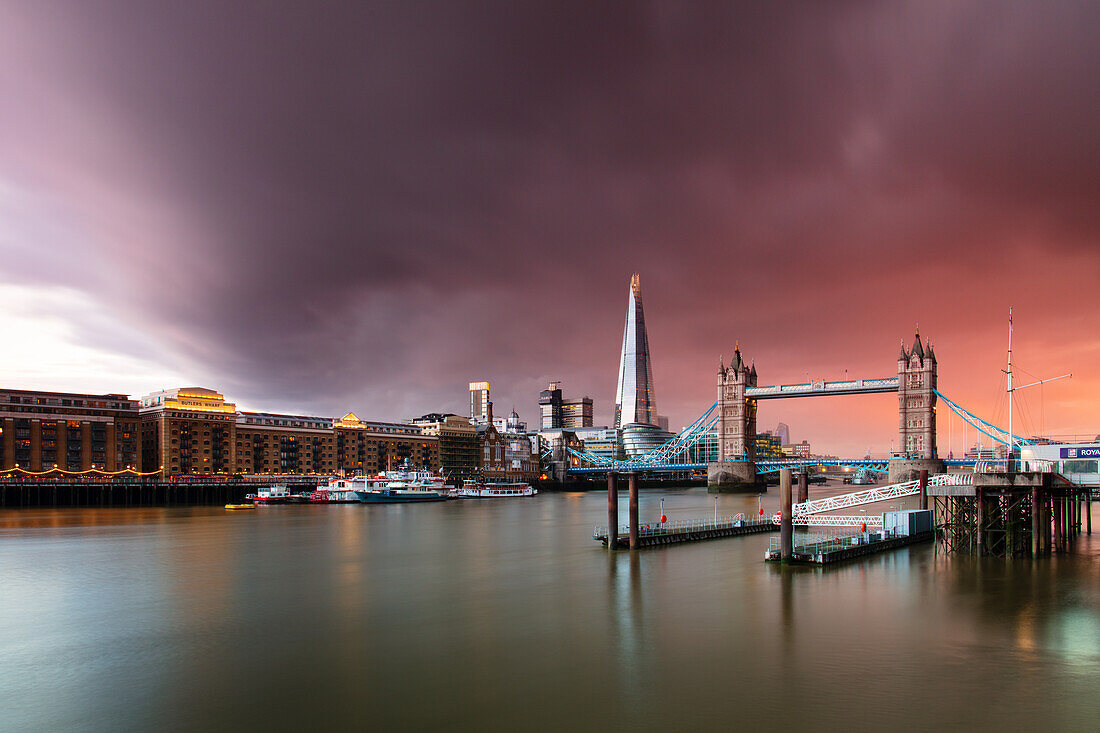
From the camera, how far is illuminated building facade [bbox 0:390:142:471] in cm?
11725

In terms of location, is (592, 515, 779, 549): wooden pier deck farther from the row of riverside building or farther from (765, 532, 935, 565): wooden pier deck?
the row of riverside building

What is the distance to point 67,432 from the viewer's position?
123 m

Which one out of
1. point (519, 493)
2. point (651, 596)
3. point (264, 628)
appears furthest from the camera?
point (519, 493)

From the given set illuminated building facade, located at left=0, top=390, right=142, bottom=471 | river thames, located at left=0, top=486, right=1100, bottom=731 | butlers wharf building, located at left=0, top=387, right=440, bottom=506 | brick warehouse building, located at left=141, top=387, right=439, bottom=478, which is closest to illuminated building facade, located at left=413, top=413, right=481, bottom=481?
brick warehouse building, located at left=141, top=387, right=439, bottom=478

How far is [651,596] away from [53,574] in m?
33.3

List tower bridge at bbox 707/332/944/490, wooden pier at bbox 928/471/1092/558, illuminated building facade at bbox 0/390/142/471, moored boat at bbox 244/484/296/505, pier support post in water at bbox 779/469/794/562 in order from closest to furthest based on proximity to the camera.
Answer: pier support post in water at bbox 779/469/794/562 → wooden pier at bbox 928/471/1092/558 → moored boat at bbox 244/484/296/505 → illuminated building facade at bbox 0/390/142/471 → tower bridge at bbox 707/332/944/490

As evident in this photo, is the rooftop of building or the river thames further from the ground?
the rooftop of building

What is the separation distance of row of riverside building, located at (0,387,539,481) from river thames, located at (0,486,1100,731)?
83732 millimetres

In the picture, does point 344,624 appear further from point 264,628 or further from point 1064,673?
point 1064,673

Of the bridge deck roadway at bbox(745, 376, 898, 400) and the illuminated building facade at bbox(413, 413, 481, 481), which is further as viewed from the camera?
the illuminated building facade at bbox(413, 413, 481, 481)

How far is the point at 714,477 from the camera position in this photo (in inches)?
6678

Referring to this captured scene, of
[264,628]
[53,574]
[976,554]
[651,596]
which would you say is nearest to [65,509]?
[53,574]

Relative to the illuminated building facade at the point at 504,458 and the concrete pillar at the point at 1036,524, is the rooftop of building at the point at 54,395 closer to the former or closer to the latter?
the illuminated building facade at the point at 504,458

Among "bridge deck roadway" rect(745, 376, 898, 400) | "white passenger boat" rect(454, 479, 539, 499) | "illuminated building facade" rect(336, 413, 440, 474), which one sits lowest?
"white passenger boat" rect(454, 479, 539, 499)
